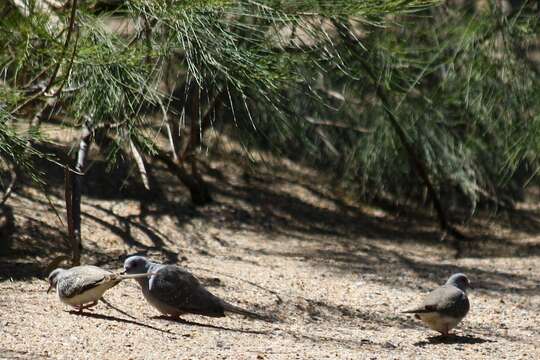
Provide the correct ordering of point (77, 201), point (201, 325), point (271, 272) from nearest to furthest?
1. point (201, 325)
2. point (77, 201)
3. point (271, 272)

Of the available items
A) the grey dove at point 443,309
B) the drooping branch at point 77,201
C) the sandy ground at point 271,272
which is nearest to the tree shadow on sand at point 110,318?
the sandy ground at point 271,272

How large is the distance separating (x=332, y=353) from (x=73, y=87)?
153cm

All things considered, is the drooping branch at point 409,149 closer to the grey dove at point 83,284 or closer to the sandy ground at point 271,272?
the sandy ground at point 271,272

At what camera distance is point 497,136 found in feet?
19.1

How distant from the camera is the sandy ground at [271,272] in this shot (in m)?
3.68

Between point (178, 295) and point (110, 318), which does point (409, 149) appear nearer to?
point (178, 295)

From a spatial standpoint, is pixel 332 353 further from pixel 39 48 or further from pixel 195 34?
pixel 39 48

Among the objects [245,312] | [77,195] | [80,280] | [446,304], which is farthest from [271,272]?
[80,280]

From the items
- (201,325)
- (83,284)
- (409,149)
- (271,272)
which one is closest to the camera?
(83,284)

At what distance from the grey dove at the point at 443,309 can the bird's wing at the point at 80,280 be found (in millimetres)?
1176

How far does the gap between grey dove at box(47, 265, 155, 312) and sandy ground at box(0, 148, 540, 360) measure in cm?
8

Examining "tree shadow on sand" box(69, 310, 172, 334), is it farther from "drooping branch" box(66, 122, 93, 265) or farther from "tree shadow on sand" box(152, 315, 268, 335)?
"drooping branch" box(66, 122, 93, 265)

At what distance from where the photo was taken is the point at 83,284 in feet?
12.3

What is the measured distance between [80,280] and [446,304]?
1.39 meters
